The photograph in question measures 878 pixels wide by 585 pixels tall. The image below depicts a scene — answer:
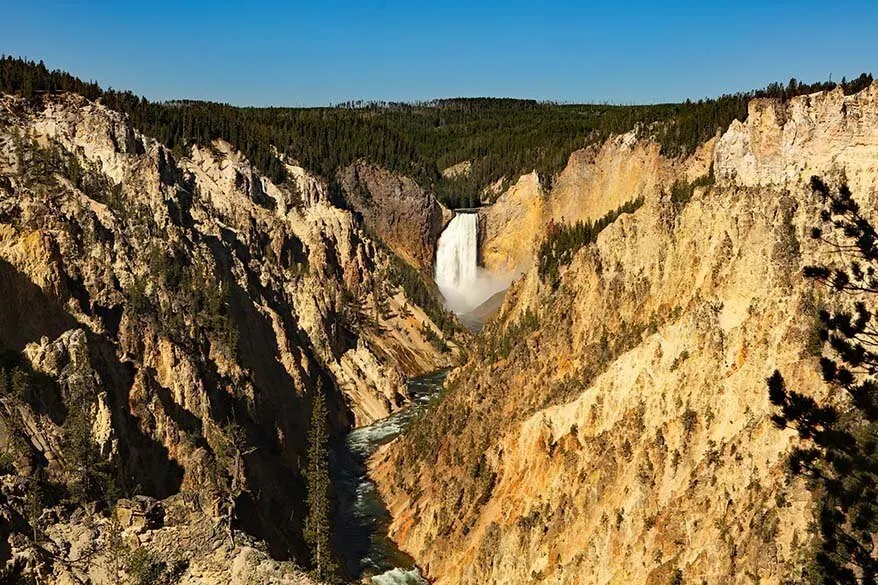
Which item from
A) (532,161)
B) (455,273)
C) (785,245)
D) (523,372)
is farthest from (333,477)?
(532,161)

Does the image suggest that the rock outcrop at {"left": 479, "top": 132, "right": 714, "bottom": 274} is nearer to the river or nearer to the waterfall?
the waterfall

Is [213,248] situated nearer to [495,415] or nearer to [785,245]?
[495,415]

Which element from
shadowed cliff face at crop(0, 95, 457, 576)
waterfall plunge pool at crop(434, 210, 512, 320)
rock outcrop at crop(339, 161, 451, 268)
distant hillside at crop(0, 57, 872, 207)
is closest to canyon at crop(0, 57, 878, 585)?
shadowed cliff face at crop(0, 95, 457, 576)

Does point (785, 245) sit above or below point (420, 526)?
above

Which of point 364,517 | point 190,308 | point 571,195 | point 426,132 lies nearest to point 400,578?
point 364,517

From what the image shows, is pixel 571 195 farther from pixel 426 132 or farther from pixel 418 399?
pixel 426 132

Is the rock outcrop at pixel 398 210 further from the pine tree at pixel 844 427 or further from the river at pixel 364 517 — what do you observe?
the pine tree at pixel 844 427
